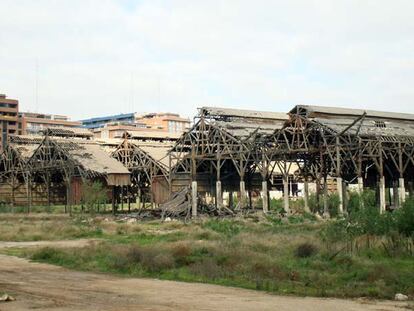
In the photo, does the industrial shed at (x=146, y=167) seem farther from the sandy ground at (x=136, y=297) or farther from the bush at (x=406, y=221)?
the sandy ground at (x=136, y=297)

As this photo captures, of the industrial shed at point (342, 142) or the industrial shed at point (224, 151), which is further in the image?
the industrial shed at point (224, 151)

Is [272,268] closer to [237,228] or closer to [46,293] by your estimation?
[46,293]

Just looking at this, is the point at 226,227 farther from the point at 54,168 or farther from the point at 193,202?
the point at 54,168

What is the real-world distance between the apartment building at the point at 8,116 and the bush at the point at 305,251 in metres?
126

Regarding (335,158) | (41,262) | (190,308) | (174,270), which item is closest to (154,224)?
(335,158)

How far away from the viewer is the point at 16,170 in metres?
66.4

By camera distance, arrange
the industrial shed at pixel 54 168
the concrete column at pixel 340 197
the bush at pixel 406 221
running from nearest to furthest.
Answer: the bush at pixel 406 221
the concrete column at pixel 340 197
the industrial shed at pixel 54 168

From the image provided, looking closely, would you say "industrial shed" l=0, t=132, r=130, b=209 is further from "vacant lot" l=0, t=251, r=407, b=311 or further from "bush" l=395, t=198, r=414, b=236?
"vacant lot" l=0, t=251, r=407, b=311

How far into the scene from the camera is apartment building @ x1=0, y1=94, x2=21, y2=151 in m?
138

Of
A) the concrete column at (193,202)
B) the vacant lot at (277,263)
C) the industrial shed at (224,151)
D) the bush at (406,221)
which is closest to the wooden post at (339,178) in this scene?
the industrial shed at (224,151)

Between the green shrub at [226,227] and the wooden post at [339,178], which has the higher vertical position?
the wooden post at [339,178]

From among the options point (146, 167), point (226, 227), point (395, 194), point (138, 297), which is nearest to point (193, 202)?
point (226, 227)

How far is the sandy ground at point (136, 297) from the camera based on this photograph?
12.7 m

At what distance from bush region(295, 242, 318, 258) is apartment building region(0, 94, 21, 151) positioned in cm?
12608
